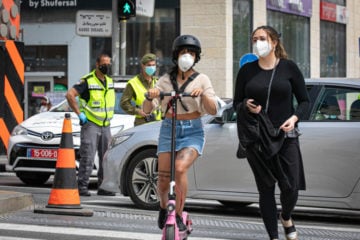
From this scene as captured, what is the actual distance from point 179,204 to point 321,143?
250cm

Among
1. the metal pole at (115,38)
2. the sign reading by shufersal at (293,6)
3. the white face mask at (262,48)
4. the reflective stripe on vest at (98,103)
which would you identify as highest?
the sign reading by shufersal at (293,6)

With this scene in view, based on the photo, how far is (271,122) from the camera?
24.0 ft

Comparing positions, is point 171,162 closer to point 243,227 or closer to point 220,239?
point 220,239

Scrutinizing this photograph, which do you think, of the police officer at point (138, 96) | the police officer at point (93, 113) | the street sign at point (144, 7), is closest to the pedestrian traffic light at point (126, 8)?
the street sign at point (144, 7)

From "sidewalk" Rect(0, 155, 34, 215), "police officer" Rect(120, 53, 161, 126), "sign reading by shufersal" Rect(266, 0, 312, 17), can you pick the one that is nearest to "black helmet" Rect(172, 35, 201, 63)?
"sidewalk" Rect(0, 155, 34, 215)

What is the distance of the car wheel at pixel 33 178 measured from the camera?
45.1 ft

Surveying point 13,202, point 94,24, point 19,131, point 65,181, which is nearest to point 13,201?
point 13,202

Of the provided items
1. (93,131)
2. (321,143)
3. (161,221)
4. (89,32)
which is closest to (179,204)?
(161,221)

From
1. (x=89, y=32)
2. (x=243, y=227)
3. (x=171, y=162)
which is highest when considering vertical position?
Result: (x=89, y=32)

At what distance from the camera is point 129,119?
13.5 meters

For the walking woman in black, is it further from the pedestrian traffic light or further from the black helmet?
the pedestrian traffic light

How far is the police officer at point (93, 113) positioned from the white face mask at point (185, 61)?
4.75 meters

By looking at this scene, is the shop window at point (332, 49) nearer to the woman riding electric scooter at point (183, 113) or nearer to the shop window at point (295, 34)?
the shop window at point (295, 34)

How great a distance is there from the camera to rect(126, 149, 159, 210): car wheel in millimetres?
10398
